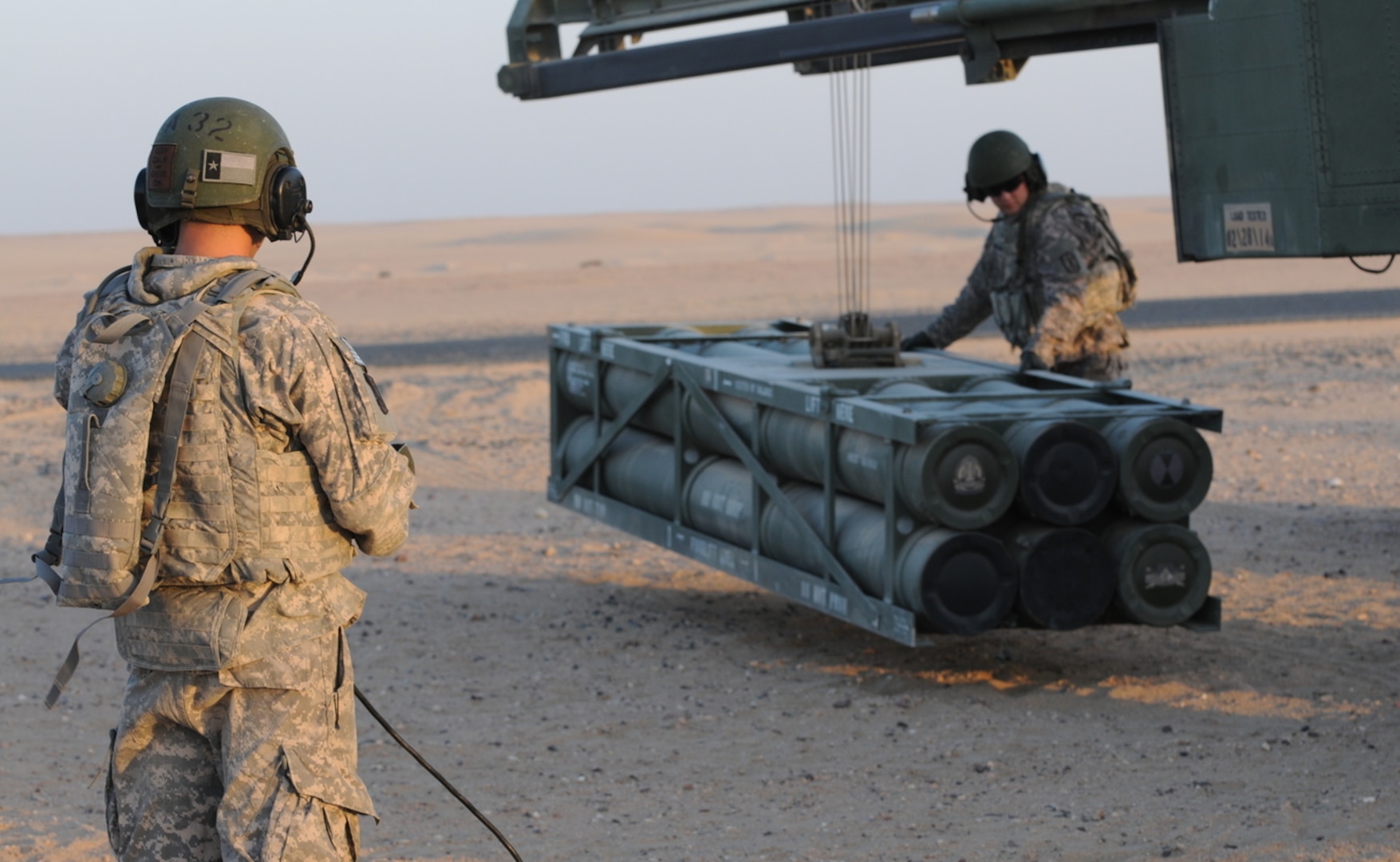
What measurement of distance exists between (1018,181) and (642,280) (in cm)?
3014

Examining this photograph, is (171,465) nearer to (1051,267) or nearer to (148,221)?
(148,221)

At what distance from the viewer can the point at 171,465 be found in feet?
10.5

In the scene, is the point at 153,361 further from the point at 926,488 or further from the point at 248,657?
the point at 926,488

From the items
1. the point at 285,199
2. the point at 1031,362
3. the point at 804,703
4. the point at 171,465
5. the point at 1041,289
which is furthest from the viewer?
the point at 1041,289

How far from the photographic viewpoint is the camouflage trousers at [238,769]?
326 cm

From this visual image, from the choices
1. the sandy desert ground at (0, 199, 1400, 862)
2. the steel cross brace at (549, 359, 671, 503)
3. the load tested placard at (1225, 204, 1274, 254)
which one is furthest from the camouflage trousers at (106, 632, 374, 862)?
the steel cross brace at (549, 359, 671, 503)

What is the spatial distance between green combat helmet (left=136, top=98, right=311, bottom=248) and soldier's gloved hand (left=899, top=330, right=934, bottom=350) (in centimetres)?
537

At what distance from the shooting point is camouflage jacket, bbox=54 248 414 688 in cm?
327

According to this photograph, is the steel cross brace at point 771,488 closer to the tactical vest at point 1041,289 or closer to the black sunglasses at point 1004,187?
the tactical vest at point 1041,289

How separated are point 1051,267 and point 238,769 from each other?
5261 mm

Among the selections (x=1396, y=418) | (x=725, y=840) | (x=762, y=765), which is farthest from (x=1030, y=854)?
(x=1396, y=418)

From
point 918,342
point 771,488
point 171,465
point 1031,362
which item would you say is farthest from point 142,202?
point 918,342

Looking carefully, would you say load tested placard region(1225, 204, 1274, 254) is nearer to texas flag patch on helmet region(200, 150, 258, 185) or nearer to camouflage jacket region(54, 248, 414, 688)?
camouflage jacket region(54, 248, 414, 688)

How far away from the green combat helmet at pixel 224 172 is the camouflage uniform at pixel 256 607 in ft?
0.36
